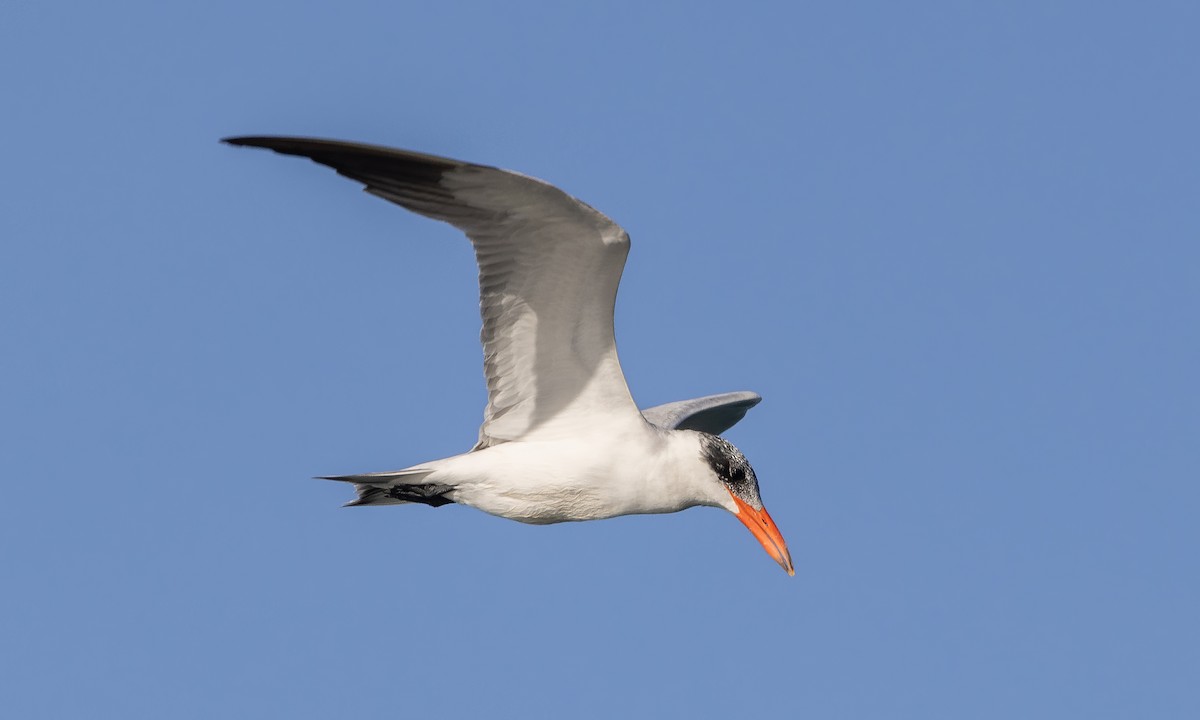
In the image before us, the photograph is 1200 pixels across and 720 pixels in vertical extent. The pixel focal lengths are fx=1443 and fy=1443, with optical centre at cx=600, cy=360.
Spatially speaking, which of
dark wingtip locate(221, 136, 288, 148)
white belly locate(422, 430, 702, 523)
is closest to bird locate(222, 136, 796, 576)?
white belly locate(422, 430, 702, 523)

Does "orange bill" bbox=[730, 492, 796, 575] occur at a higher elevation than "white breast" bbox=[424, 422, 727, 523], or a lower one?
lower

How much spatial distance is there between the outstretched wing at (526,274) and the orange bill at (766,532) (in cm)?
119

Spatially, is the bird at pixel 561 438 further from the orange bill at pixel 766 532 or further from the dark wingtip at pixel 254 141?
the dark wingtip at pixel 254 141

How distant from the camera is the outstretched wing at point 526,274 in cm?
906

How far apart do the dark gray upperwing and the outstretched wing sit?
2.33 metres

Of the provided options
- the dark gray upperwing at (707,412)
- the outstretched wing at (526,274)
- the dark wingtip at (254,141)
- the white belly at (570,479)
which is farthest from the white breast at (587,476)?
the dark wingtip at (254,141)

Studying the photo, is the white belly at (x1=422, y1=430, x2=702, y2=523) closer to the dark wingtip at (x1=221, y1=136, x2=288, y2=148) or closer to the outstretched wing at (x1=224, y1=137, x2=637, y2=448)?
the outstretched wing at (x1=224, y1=137, x2=637, y2=448)

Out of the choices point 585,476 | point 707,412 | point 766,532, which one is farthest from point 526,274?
point 707,412

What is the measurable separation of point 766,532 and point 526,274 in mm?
2806

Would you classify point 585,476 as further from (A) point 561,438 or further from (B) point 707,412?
(B) point 707,412

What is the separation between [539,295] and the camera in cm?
1012

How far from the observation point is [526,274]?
991 cm

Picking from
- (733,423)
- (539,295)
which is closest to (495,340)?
(539,295)

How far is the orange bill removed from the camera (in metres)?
10.9
